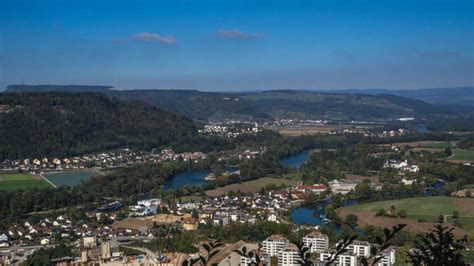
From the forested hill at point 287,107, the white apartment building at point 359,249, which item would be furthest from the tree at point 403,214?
the forested hill at point 287,107

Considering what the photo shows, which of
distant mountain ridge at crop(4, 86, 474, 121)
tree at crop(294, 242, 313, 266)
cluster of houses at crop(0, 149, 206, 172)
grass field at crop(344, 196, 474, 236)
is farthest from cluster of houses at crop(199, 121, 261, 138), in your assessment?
tree at crop(294, 242, 313, 266)

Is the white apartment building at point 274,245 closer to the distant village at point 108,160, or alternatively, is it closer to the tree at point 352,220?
the tree at point 352,220

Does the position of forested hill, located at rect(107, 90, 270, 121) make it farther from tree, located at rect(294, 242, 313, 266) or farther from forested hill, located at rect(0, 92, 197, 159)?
tree, located at rect(294, 242, 313, 266)

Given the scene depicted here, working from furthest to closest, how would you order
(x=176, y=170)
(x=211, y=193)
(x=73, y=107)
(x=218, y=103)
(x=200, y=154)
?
(x=218, y=103) < (x=73, y=107) < (x=200, y=154) < (x=176, y=170) < (x=211, y=193)

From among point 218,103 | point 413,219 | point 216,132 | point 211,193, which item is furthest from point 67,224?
point 218,103

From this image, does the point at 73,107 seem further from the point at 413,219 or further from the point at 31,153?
the point at 413,219
